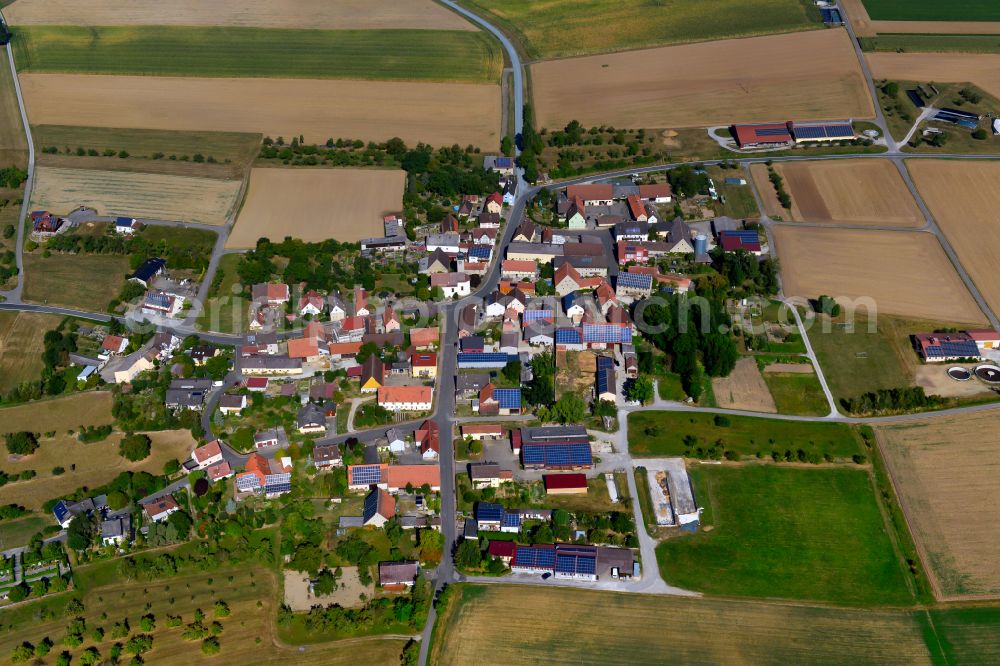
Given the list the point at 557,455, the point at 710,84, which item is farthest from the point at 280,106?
the point at 557,455

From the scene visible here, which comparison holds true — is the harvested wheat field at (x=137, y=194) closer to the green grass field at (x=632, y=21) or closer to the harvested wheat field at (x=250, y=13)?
the harvested wheat field at (x=250, y=13)

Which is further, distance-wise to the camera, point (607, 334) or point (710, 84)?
point (710, 84)

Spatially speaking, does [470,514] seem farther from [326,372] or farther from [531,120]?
[531,120]

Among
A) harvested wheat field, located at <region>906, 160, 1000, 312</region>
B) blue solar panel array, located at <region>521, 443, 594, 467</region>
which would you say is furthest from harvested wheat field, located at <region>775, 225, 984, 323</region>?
blue solar panel array, located at <region>521, 443, 594, 467</region>

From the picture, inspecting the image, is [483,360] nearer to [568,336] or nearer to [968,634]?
[568,336]

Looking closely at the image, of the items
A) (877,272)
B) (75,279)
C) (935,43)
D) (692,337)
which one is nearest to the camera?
(692,337)

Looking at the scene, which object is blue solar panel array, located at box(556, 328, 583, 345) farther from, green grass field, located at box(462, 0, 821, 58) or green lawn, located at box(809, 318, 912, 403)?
green grass field, located at box(462, 0, 821, 58)

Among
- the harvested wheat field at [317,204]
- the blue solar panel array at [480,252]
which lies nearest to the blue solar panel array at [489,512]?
the blue solar panel array at [480,252]
